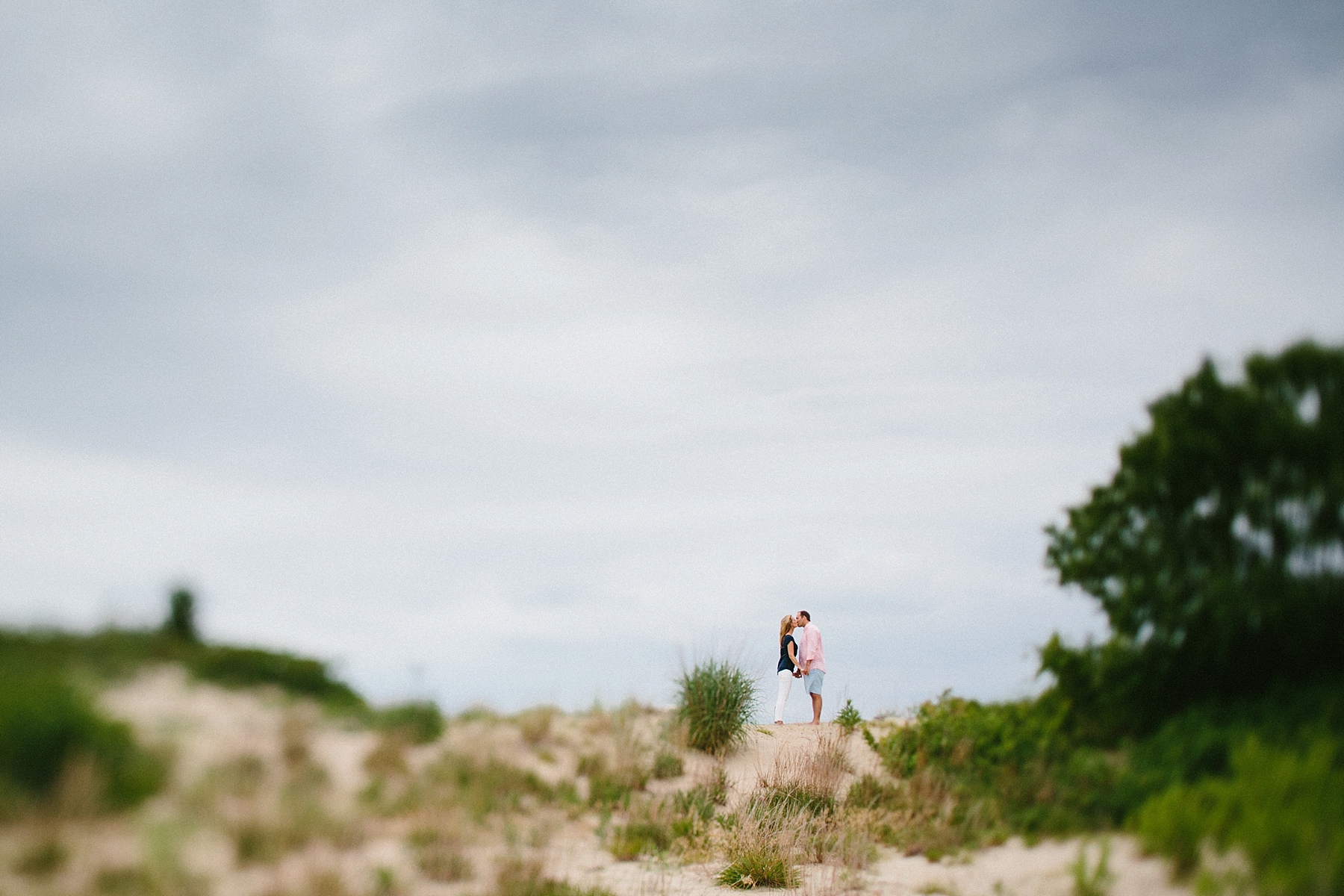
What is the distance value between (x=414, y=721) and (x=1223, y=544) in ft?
26.2

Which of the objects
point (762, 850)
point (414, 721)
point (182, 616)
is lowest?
point (762, 850)

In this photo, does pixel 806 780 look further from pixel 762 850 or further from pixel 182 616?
pixel 182 616

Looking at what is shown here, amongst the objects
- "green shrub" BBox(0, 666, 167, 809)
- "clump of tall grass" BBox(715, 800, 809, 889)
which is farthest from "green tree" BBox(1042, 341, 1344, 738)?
"green shrub" BBox(0, 666, 167, 809)

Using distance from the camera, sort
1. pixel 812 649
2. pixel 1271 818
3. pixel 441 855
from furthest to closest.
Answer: pixel 812 649, pixel 441 855, pixel 1271 818

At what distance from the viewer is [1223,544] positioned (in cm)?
816

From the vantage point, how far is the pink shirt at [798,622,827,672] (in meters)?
15.6

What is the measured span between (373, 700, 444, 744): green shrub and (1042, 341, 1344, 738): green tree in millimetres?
6822

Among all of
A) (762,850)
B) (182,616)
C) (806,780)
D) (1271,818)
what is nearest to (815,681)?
(806,780)

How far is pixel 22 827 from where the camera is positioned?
5699mm

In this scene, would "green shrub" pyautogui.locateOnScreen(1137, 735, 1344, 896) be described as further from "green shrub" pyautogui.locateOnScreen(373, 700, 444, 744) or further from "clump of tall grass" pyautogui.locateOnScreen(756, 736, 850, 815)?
"green shrub" pyautogui.locateOnScreen(373, 700, 444, 744)

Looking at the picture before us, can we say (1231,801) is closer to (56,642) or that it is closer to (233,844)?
(233,844)

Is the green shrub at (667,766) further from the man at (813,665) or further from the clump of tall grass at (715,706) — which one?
the man at (813,665)

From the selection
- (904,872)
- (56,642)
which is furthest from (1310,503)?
(56,642)

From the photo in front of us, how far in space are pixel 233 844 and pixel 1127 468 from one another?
29.0 feet
